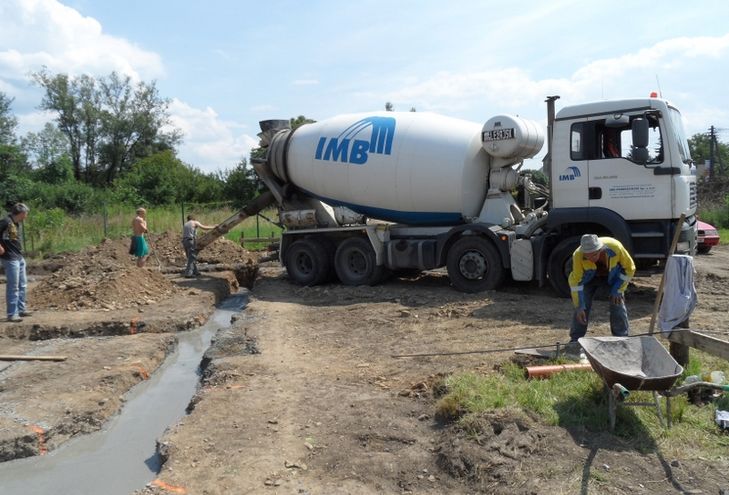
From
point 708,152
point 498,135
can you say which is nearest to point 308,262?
point 498,135

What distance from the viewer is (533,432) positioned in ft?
14.2

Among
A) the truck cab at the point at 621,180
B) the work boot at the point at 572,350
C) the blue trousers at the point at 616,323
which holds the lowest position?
the work boot at the point at 572,350

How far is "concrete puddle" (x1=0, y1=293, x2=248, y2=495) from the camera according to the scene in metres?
4.57

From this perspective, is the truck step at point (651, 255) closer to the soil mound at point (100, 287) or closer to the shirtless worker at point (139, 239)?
the soil mound at point (100, 287)

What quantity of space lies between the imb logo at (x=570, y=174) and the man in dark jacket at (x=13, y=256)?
8066mm

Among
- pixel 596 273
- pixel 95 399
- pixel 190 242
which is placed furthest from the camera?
pixel 190 242

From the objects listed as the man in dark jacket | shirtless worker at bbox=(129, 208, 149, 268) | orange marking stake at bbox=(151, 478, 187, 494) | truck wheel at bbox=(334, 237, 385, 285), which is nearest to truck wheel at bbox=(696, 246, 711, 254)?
truck wheel at bbox=(334, 237, 385, 285)

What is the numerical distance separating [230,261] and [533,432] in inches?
526

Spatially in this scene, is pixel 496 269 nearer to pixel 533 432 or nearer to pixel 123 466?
pixel 533 432

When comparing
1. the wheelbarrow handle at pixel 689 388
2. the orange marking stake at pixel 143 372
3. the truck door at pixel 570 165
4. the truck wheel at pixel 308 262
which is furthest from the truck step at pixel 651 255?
the orange marking stake at pixel 143 372

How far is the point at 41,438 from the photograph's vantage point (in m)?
5.18

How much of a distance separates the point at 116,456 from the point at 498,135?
746 centimetres

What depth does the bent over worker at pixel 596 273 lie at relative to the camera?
238 inches

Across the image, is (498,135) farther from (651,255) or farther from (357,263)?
(357,263)
